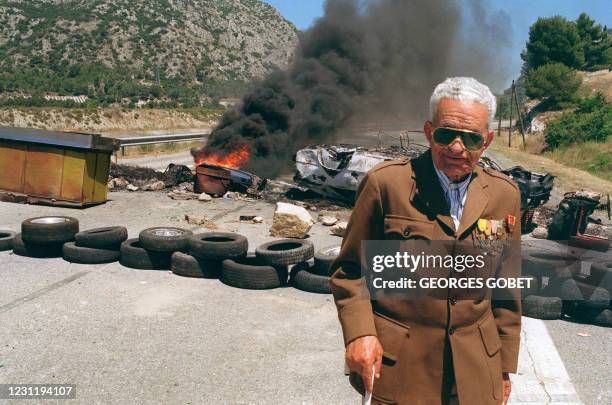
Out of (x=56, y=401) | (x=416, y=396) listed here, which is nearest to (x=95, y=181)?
(x=56, y=401)

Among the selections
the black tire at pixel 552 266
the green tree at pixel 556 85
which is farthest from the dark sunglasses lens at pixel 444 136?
the green tree at pixel 556 85

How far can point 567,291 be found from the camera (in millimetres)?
5934

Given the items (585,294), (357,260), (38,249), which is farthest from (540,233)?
(357,260)

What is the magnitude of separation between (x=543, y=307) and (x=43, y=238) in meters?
6.94

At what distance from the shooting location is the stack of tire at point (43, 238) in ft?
25.0

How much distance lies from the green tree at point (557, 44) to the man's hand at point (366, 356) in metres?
57.1


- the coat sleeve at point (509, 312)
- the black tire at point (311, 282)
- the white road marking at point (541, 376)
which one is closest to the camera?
the coat sleeve at point (509, 312)

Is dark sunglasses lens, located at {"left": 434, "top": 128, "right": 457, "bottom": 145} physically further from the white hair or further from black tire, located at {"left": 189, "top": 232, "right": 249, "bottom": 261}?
black tire, located at {"left": 189, "top": 232, "right": 249, "bottom": 261}

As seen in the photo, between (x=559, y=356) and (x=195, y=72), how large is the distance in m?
82.1

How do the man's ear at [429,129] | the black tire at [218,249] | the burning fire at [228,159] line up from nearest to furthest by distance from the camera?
the man's ear at [429,129]
the black tire at [218,249]
the burning fire at [228,159]

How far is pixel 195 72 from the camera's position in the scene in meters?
81.4

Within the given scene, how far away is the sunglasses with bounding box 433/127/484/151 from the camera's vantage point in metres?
1.92

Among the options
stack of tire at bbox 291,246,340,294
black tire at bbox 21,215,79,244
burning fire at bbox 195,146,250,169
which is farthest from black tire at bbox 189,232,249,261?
burning fire at bbox 195,146,250,169

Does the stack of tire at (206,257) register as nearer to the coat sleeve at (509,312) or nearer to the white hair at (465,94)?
the coat sleeve at (509,312)
